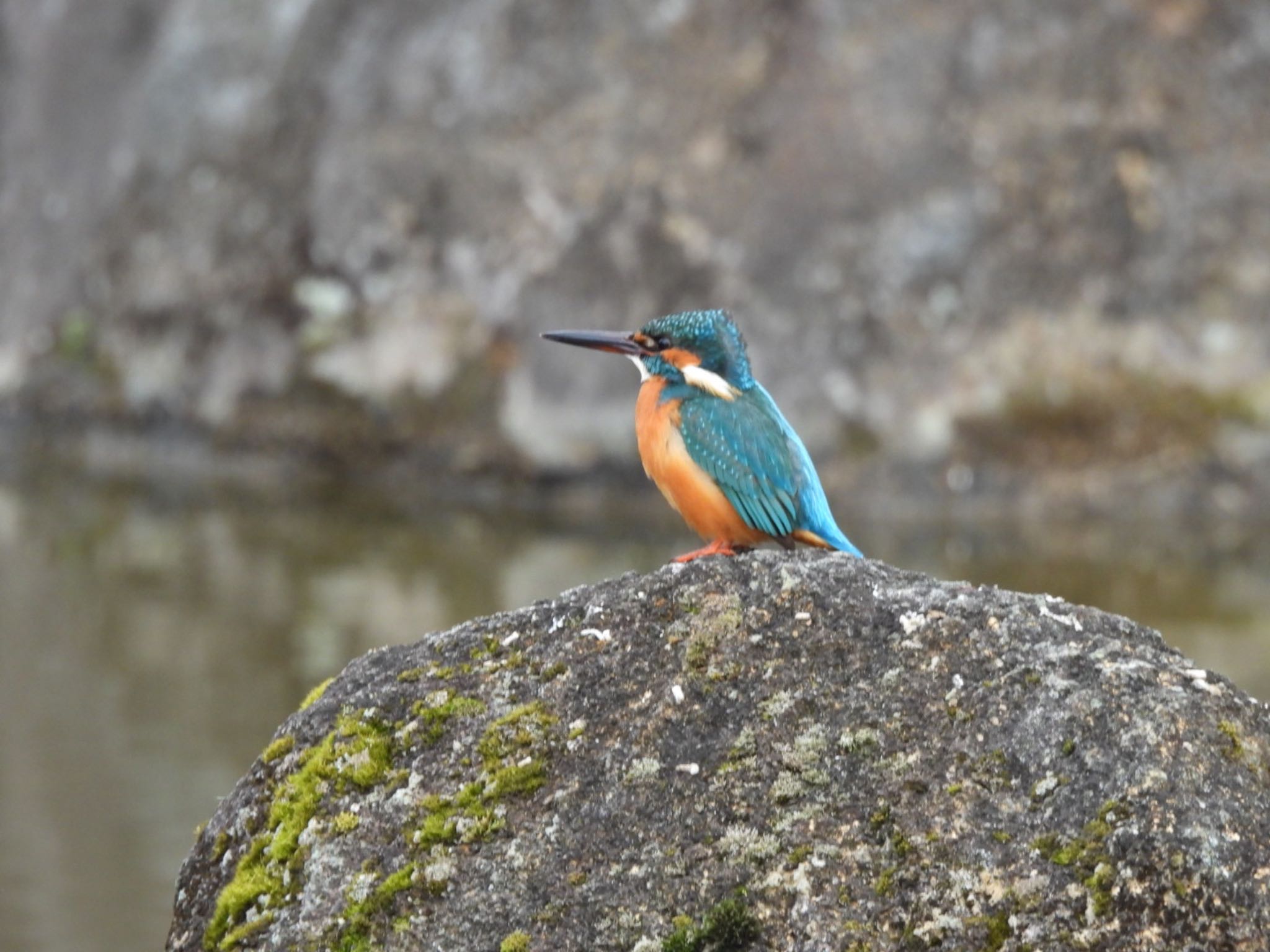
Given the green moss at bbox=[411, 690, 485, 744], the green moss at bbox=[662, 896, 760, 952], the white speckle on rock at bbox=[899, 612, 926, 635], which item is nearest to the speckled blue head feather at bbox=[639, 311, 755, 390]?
the white speckle on rock at bbox=[899, 612, 926, 635]

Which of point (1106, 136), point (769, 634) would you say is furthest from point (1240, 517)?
point (769, 634)

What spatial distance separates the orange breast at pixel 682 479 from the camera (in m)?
3.70

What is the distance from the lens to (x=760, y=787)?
2.38 m

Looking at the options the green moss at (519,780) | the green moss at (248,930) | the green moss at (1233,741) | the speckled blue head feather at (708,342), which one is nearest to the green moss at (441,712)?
the green moss at (519,780)

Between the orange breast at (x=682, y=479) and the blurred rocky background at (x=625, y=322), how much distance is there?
18.9 ft

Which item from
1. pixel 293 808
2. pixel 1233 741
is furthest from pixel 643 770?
A: pixel 1233 741

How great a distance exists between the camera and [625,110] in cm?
1223

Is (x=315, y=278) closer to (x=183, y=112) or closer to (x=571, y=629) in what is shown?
(x=183, y=112)

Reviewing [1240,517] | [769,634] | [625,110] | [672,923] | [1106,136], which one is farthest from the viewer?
[625,110]

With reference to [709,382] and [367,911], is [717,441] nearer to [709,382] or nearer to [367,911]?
[709,382]

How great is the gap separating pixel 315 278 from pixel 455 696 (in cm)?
1064

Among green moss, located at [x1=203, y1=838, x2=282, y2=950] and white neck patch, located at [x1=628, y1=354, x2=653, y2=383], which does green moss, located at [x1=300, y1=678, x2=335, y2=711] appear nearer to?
green moss, located at [x1=203, y1=838, x2=282, y2=950]

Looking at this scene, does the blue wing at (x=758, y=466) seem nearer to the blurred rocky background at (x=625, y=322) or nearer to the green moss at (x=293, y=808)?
the green moss at (x=293, y=808)

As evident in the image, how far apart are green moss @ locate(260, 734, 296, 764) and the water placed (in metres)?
4.36
